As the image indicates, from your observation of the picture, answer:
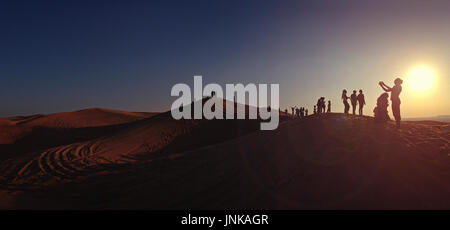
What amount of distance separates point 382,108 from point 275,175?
5.60 metres

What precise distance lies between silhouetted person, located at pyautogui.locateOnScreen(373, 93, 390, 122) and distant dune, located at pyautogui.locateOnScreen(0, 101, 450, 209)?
37cm

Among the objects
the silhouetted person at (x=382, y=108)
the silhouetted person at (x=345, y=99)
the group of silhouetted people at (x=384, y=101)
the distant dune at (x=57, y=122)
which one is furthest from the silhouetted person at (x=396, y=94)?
the distant dune at (x=57, y=122)

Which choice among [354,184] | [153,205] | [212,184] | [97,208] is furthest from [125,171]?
[354,184]

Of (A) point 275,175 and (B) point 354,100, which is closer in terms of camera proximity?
(A) point 275,175

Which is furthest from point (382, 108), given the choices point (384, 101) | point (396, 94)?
point (396, 94)

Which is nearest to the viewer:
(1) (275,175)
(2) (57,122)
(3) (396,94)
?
(1) (275,175)

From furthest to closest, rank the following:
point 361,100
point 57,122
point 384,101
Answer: point 57,122, point 361,100, point 384,101

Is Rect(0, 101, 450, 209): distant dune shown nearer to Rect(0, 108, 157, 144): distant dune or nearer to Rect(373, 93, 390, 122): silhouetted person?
Rect(373, 93, 390, 122): silhouetted person

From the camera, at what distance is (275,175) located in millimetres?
7555

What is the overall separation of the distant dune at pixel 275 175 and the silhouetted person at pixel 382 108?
371 millimetres

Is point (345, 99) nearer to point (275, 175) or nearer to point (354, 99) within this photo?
point (354, 99)

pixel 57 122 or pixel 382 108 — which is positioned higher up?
pixel 382 108

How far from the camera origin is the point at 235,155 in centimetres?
997

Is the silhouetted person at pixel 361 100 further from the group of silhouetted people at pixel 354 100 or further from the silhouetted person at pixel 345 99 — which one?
the silhouetted person at pixel 345 99
